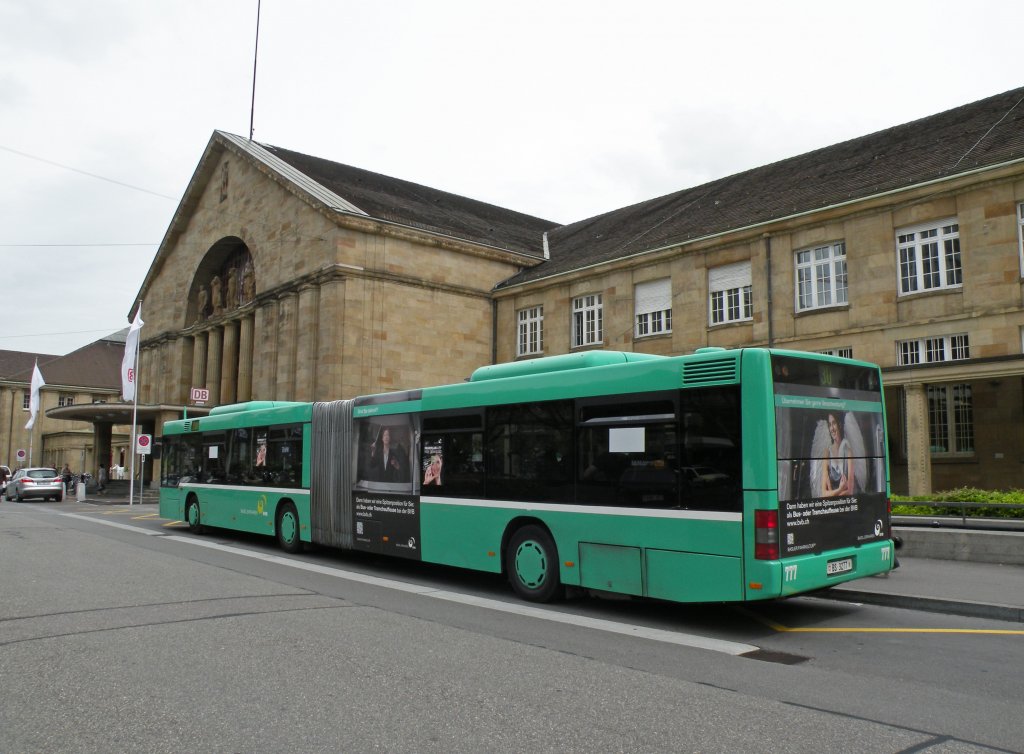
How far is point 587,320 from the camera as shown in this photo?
29109 mm

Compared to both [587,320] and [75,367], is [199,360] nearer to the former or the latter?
[587,320]

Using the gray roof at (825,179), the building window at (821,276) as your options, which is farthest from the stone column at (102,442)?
the building window at (821,276)

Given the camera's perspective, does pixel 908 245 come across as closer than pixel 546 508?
No

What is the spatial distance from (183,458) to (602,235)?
773 inches

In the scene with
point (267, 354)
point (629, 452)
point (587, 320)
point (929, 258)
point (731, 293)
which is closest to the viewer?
point (629, 452)

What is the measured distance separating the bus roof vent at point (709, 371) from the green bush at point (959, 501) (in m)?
Result: 7.69

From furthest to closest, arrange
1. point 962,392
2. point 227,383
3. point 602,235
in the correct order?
point 227,383
point 602,235
point 962,392

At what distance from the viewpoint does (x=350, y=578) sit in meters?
11.6

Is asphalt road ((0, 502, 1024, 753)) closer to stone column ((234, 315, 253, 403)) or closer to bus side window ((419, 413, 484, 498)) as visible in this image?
bus side window ((419, 413, 484, 498))

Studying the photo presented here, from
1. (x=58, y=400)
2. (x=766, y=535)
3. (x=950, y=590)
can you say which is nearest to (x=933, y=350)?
(x=950, y=590)

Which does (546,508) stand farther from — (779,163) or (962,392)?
(779,163)

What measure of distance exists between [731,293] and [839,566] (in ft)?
56.4

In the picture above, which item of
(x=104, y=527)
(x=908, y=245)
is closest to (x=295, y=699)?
(x=104, y=527)

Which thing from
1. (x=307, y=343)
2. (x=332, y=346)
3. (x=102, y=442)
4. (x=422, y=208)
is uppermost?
(x=422, y=208)
